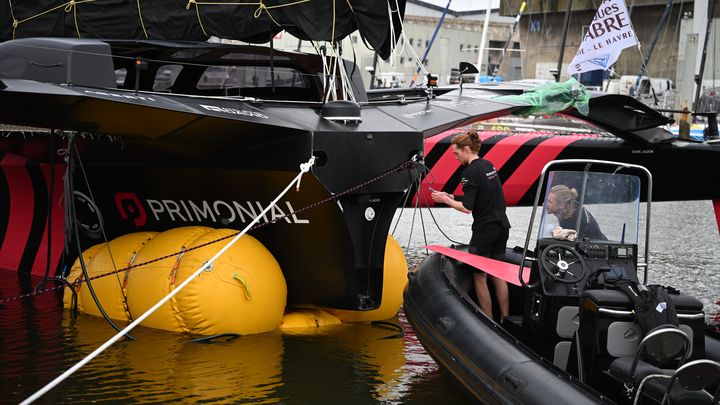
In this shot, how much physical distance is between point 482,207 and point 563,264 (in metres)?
1.83

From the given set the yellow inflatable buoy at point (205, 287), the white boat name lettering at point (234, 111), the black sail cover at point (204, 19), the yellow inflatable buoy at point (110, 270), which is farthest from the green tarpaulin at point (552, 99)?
the yellow inflatable buoy at point (110, 270)

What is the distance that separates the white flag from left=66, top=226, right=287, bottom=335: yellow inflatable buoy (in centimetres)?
635

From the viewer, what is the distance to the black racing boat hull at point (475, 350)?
16.1 feet

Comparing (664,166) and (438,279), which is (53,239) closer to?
(438,279)

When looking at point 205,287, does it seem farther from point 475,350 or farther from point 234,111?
point 475,350

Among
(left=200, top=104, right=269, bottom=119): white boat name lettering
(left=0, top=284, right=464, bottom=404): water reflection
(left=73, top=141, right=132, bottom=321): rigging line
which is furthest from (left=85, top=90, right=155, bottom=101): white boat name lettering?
(left=0, top=284, right=464, bottom=404): water reflection

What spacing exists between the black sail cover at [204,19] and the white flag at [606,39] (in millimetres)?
4982

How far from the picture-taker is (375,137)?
7.70 m

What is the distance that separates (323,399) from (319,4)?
3.44 metres

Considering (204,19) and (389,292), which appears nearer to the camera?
(389,292)

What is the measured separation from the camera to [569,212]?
240 inches

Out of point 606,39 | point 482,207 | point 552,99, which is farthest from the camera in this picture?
point 606,39

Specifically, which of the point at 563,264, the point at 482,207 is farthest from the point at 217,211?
the point at 563,264

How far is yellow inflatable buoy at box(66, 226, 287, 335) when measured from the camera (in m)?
7.43
